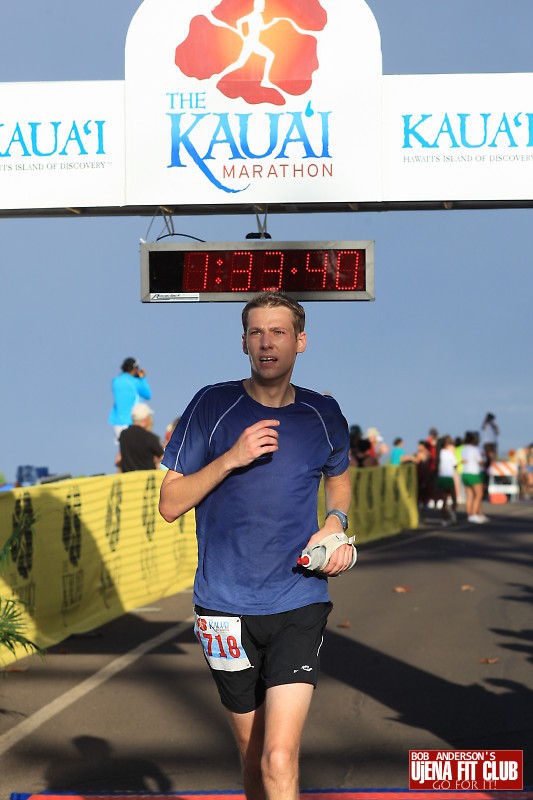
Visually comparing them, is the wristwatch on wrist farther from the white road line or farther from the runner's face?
the white road line

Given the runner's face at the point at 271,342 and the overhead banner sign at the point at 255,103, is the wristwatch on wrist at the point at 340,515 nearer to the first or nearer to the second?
the runner's face at the point at 271,342

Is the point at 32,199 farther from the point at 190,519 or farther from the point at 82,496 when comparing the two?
the point at 190,519

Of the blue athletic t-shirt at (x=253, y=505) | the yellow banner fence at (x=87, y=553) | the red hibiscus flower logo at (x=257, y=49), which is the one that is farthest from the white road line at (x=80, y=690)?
the red hibiscus flower logo at (x=257, y=49)

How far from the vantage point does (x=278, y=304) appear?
4.59 m

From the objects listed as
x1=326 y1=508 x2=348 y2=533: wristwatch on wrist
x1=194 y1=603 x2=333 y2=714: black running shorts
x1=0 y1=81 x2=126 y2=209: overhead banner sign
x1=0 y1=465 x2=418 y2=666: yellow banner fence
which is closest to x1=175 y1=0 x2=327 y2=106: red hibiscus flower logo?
x1=0 y1=81 x2=126 y2=209: overhead banner sign

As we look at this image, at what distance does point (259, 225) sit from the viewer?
11586 millimetres

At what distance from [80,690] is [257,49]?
597 cm

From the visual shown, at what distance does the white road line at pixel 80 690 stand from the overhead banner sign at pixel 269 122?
399 centimetres

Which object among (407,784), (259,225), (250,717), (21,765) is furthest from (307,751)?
(259,225)

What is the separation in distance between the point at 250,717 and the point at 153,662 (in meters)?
5.68

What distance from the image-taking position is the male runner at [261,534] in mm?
4449

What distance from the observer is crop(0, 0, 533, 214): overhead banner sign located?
11453mm

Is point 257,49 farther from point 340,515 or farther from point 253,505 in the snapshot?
point 253,505

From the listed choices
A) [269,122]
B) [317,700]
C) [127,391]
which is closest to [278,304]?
[317,700]
